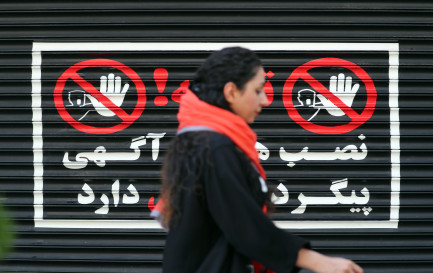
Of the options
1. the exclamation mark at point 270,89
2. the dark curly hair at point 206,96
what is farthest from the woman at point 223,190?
the exclamation mark at point 270,89

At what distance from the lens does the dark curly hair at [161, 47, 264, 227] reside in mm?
2123

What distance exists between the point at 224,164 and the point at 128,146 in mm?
2484

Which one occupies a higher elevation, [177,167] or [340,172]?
[177,167]

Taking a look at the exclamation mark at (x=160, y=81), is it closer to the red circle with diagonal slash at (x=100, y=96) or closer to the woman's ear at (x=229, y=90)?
the red circle with diagonal slash at (x=100, y=96)

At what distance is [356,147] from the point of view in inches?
172

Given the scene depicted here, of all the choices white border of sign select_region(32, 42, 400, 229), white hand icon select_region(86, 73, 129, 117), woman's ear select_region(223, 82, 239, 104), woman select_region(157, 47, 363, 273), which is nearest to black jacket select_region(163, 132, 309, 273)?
woman select_region(157, 47, 363, 273)

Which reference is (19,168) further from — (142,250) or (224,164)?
(224,164)

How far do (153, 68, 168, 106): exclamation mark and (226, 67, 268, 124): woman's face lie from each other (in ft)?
7.38

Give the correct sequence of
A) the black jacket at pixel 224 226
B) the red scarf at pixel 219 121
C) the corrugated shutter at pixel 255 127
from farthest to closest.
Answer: the corrugated shutter at pixel 255 127 → the red scarf at pixel 219 121 → the black jacket at pixel 224 226

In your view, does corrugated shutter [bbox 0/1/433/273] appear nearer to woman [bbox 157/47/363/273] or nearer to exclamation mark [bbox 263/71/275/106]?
exclamation mark [bbox 263/71/275/106]

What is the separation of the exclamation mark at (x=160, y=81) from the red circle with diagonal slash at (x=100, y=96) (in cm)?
11

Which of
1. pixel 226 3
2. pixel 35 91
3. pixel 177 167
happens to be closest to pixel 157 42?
pixel 226 3

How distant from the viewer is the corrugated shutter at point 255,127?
4344 mm

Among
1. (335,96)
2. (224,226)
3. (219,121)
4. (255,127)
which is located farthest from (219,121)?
(335,96)
